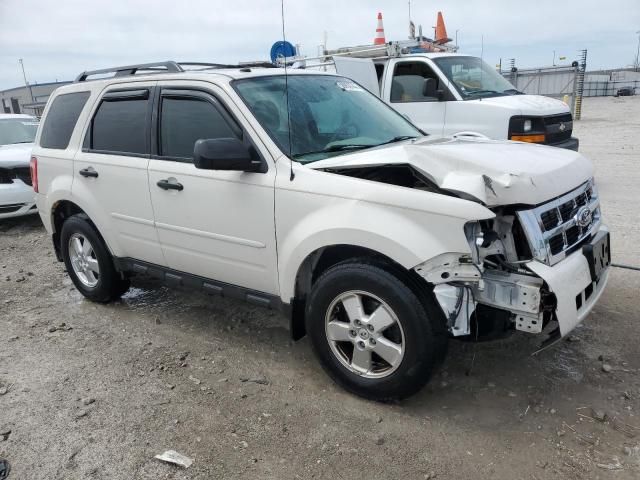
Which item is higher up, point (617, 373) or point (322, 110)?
point (322, 110)

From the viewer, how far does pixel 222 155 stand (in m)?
3.13

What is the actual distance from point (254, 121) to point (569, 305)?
2.12 metres

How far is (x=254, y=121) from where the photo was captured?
3398 millimetres

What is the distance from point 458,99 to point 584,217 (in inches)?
188

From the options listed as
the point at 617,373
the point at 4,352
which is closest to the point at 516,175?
the point at 617,373

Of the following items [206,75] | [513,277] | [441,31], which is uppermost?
[441,31]

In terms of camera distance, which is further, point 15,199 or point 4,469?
point 15,199

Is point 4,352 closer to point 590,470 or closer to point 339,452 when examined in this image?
point 339,452

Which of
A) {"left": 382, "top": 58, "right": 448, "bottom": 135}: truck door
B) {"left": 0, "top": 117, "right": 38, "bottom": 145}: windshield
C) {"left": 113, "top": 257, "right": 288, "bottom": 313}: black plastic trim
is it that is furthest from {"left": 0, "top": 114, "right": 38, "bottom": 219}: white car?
{"left": 382, "top": 58, "right": 448, "bottom": 135}: truck door

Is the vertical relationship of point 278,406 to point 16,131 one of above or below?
below

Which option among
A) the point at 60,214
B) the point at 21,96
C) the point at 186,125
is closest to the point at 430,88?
the point at 186,125

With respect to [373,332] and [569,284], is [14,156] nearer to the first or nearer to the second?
[373,332]

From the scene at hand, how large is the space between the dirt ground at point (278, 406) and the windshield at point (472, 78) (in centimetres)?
402

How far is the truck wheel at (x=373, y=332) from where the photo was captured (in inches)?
112
